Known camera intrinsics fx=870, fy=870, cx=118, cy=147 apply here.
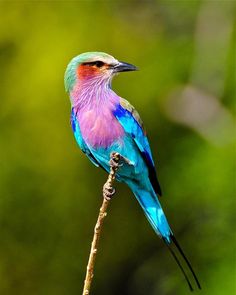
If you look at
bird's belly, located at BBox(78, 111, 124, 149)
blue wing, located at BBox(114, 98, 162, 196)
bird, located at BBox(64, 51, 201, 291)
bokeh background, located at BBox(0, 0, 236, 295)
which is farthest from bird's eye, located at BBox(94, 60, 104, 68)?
bokeh background, located at BBox(0, 0, 236, 295)

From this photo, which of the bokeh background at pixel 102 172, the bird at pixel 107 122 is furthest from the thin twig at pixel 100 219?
the bokeh background at pixel 102 172

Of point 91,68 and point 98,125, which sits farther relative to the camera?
point 91,68

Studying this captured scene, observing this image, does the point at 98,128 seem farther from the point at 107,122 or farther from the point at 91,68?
the point at 91,68

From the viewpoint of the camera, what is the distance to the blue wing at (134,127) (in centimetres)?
428

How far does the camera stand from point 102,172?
745cm

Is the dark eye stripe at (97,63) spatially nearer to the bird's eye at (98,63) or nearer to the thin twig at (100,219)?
the bird's eye at (98,63)

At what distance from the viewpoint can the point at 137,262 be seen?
7.96 meters

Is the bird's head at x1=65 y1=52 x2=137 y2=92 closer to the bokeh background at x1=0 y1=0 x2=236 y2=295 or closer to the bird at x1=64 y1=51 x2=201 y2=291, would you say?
the bird at x1=64 y1=51 x2=201 y2=291

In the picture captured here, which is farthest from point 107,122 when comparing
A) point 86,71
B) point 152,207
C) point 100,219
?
point 100,219

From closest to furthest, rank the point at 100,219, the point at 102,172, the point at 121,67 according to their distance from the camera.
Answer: the point at 100,219
the point at 121,67
the point at 102,172

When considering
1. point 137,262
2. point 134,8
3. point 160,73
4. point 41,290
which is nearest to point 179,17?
point 134,8

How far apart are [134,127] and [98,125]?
278 millimetres

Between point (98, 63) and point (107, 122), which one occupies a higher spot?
point (98, 63)

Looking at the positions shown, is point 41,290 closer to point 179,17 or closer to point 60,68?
point 60,68
